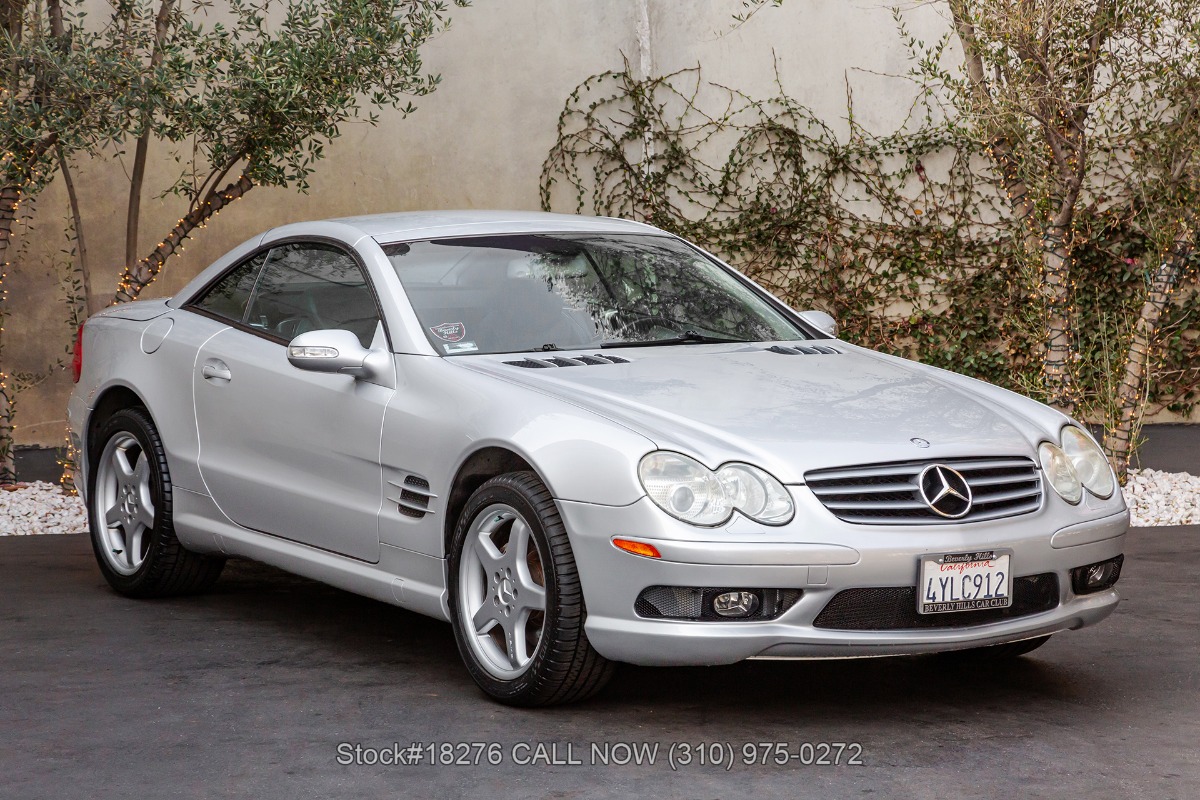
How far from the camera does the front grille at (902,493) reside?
4152 millimetres

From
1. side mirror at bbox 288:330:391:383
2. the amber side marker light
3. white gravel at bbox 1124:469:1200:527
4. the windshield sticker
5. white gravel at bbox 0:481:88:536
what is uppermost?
the windshield sticker

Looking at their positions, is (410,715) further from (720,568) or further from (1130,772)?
(1130,772)

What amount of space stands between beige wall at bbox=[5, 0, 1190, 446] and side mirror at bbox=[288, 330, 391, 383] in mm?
6549

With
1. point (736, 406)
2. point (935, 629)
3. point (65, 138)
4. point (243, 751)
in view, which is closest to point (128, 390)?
point (65, 138)

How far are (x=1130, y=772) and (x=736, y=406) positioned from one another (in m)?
1.46

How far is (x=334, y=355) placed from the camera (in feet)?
16.4

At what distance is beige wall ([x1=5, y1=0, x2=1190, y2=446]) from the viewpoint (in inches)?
447

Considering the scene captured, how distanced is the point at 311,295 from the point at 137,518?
4.37 feet

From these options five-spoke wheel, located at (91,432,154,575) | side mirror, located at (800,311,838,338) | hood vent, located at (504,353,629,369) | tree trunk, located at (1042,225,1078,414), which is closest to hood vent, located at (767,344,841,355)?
side mirror, located at (800,311,838,338)

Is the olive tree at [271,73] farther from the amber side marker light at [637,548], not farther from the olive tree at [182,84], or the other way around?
the amber side marker light at [637,548]

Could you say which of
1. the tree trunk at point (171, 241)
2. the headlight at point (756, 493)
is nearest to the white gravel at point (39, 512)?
the tree trunk at point (171, 241)

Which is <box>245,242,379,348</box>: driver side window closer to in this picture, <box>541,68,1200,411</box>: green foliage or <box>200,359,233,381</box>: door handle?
<box>200,359,233,381</box>: door handle

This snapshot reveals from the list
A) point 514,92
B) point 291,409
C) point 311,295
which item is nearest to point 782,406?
point 291,409

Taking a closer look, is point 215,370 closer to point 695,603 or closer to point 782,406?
point 782,406
